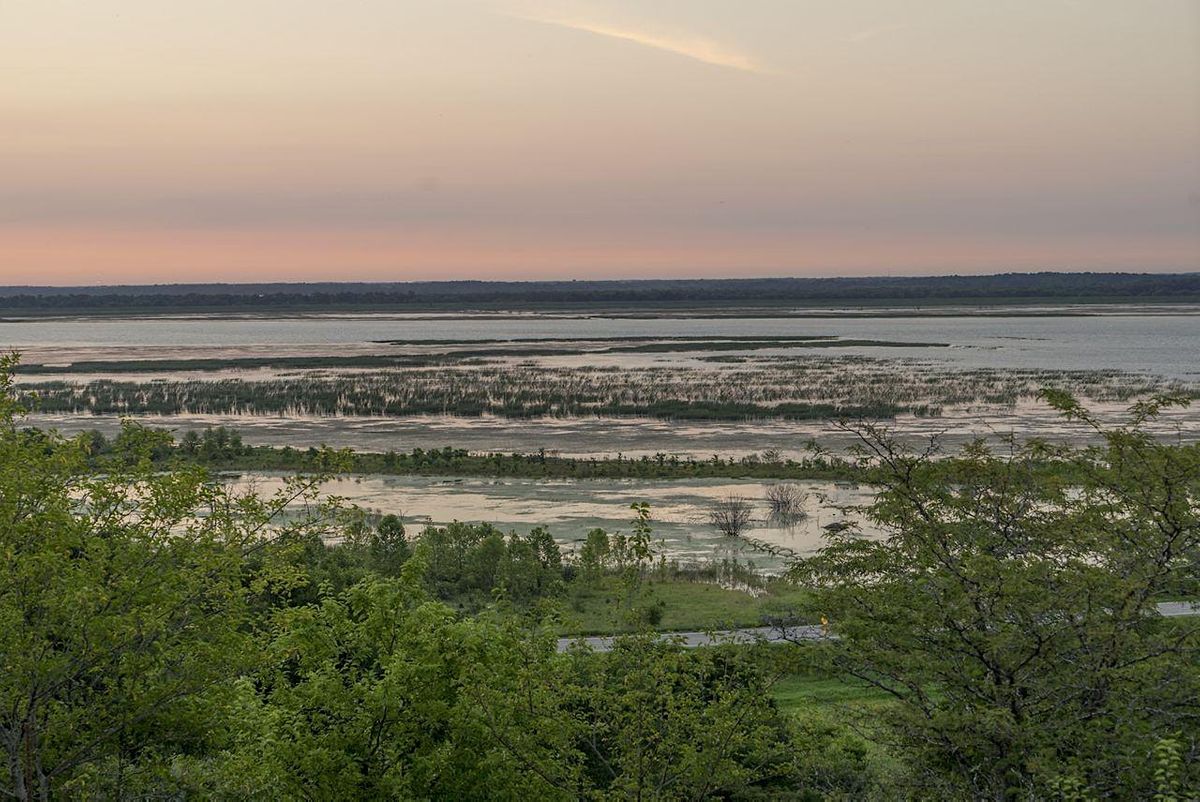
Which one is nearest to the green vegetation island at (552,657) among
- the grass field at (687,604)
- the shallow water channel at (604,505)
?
the grass field at (687,604)

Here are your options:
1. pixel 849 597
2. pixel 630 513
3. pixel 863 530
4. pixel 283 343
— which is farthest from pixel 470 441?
pixel 283 343

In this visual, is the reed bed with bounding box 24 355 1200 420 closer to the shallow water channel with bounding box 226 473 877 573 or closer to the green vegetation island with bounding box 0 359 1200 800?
the shallow water channel with bounding box 226 473 877 573

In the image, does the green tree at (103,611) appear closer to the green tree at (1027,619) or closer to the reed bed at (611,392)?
the green tree at (1027,619)

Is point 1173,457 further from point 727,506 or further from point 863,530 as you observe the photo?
point 727,506

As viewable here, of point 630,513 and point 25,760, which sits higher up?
point 25,760

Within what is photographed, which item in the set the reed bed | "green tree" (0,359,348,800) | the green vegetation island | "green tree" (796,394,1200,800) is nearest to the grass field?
Result: the green vegetation island
